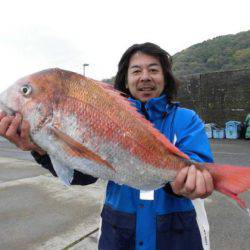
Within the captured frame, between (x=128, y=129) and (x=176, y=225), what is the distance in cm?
76

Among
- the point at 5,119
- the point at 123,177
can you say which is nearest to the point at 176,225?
the point at 123,177

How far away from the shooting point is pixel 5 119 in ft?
6.85

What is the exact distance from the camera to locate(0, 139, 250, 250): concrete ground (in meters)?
4.58

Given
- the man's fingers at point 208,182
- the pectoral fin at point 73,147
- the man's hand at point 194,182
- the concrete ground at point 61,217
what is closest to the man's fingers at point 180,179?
the man's hand at point 194,182

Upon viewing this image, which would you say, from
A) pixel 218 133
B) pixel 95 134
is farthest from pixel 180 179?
pixel 218 133

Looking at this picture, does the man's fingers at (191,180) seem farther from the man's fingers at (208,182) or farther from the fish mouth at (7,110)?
the fish mouth at (7,110)

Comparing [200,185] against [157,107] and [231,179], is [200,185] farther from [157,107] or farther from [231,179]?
[157,107]

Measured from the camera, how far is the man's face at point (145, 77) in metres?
2.67

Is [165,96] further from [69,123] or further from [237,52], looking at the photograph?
[237,52]

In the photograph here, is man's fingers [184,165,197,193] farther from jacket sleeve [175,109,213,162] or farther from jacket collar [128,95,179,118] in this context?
jacket collar [128,95,179,118]

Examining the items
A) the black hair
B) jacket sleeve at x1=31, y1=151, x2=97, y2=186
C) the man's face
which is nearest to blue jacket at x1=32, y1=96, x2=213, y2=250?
jacket sleeve at x1=31, y1=151, x2=97, y2=186

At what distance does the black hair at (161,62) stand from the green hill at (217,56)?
30566 mm

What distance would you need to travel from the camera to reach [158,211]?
7.80 ft

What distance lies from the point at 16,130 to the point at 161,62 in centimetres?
121
